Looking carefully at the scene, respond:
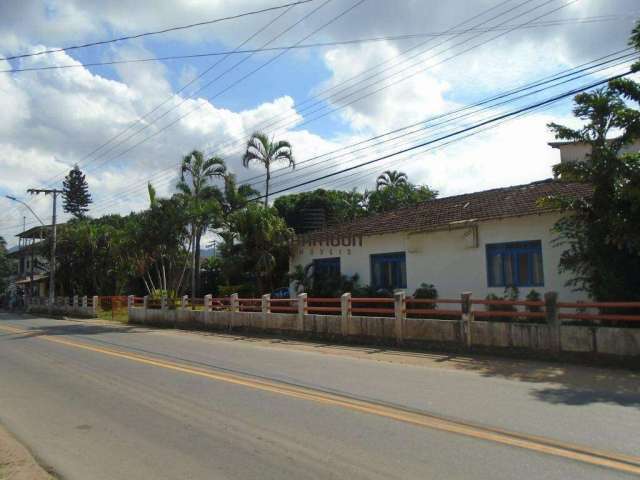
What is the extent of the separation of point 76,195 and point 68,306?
136 ft

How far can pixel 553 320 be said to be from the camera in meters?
11.6

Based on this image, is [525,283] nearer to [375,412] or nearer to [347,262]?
[347,262]

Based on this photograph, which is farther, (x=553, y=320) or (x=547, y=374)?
(x=553, y=320)

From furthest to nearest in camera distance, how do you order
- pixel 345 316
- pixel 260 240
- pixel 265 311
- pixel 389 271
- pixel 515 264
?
pixel 260 240
pixel 389 271
pixel 265 311
pixel 515 264
pixel 345 316

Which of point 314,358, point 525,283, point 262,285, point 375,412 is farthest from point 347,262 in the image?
point 375,412

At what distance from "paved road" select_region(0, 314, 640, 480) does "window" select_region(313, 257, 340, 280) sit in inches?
442

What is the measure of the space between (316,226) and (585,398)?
29.9 m

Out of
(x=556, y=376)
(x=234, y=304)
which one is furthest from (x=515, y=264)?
(x=234, y=304)

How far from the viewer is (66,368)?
11.5 metres

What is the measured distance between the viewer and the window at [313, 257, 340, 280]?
23391mm

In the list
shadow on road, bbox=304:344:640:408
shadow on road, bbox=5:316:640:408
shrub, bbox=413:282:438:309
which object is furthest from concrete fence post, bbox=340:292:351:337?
shrub, bbox=413:282:438:309

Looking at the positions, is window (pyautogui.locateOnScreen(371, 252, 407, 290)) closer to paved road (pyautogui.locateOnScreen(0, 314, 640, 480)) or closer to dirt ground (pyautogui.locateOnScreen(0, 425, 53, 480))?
paved road (pyautogui.locateOnScreen(0, 314, 640, 480))

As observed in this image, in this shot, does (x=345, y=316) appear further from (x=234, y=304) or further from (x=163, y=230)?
(x=163, y=230)

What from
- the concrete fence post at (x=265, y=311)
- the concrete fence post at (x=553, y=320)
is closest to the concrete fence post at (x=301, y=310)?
the concrete fence post at (x=265, y=311)
